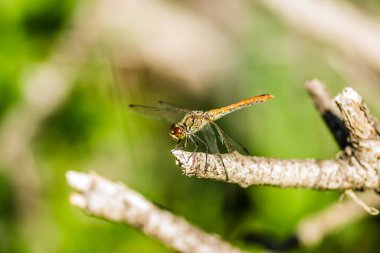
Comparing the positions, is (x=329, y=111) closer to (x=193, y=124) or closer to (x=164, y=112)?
(x=193, y=124)

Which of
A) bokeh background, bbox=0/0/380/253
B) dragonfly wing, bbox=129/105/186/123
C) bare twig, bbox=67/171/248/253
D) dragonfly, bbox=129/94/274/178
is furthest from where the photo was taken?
bokeh background, bbox=0/0/380/253

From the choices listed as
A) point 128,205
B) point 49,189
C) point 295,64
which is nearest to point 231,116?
point 295,64

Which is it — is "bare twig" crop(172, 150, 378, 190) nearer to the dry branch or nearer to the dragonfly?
the dry branch

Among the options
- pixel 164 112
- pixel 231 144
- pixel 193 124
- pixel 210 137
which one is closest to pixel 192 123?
pixel 193 124

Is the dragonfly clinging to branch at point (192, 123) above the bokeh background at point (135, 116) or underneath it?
above

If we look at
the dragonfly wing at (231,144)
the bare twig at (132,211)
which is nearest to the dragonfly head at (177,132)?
the dragonfly wing at (231,144)

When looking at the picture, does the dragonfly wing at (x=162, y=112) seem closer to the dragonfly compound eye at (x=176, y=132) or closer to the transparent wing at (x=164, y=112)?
the transparent wing at (x=164, y=112)

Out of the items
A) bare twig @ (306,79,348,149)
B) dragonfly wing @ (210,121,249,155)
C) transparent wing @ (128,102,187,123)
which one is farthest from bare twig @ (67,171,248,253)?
transparent wing @ (128,102,187,123)
